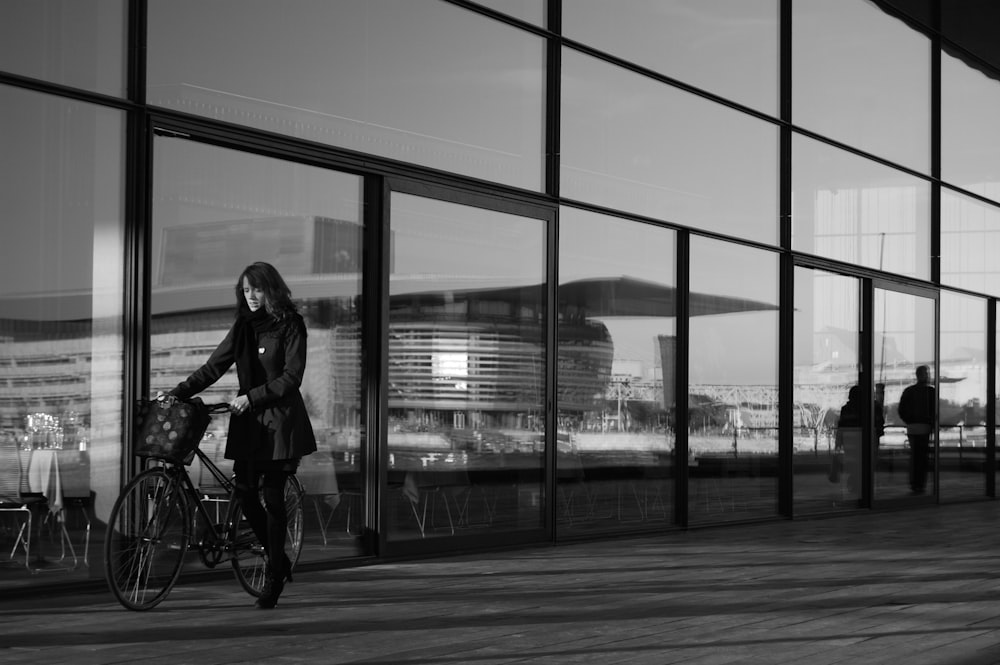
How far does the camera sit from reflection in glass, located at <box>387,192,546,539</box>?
7.34 metres

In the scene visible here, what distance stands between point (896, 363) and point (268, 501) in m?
8.58

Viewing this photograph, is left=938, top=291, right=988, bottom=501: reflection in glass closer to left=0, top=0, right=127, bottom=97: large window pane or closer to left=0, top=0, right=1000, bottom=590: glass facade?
left=0, top=0, right=1000, bottom=590: glass facade

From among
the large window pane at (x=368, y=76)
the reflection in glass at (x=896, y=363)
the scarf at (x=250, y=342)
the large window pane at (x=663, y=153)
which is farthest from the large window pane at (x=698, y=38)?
the scarf at (x=250, y=342)

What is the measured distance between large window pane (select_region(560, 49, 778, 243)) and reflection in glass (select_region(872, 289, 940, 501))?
2.36 metres

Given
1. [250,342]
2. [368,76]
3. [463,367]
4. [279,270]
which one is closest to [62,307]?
[250,342]

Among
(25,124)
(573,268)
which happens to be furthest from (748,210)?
(25,124)

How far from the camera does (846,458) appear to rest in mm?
11594

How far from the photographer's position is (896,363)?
12.4 metres

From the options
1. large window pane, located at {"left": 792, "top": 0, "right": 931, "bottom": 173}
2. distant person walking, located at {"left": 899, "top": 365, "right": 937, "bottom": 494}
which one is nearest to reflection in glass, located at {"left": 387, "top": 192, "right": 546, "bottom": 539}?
large window pane, located at {"left": 792, "top": 0, "right": 931, "bottom": 173}

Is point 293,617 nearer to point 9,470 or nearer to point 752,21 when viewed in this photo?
point 9,470

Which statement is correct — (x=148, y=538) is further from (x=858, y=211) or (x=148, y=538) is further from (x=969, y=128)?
(x=969, y=128)

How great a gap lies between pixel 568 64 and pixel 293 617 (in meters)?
4.72

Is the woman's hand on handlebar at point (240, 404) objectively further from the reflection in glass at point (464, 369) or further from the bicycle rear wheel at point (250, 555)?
the reflection in glass at point (464, 369)

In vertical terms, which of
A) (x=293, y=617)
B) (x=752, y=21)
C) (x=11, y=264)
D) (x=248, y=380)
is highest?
(x=752, y=21)
